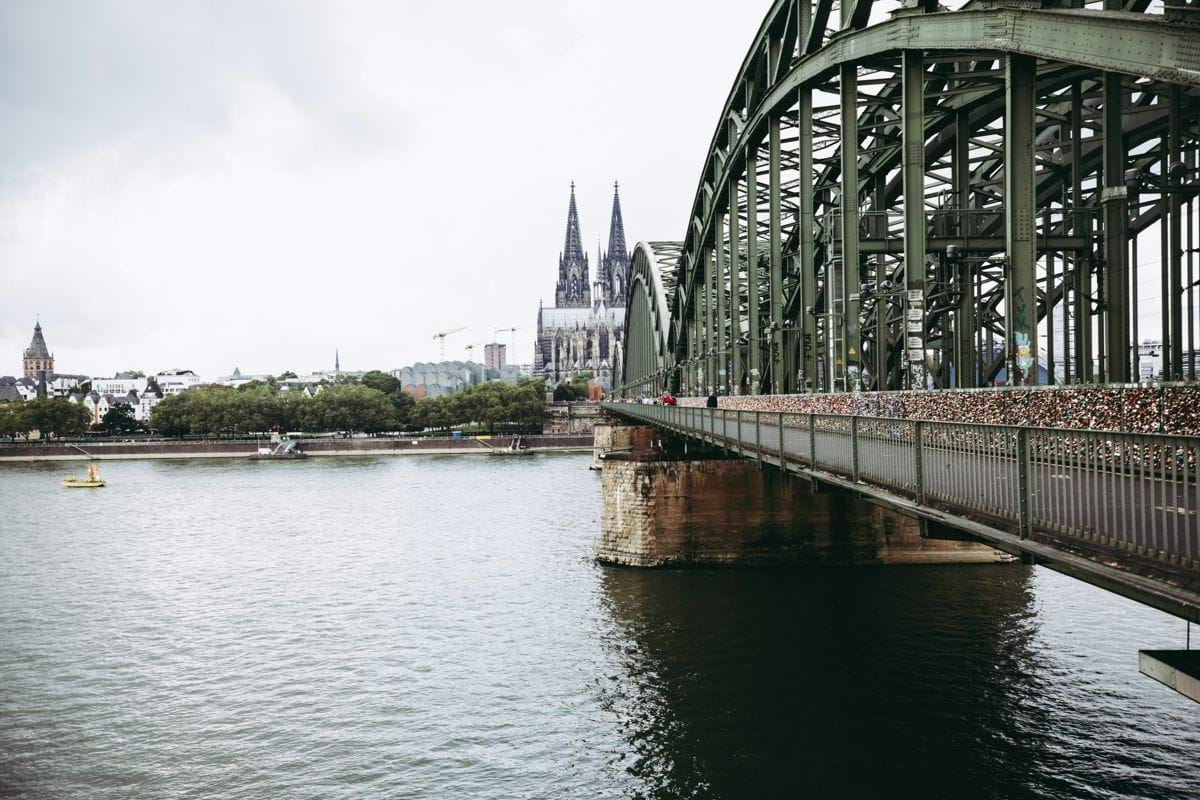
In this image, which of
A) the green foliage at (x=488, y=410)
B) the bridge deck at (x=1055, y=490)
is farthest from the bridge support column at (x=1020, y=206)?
the green foliage at (x=488, y=410)

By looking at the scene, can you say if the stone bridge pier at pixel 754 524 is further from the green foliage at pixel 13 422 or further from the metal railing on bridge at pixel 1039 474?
the green foliage at pixel 13 422

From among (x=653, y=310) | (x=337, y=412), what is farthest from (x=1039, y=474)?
(x=337, y=412)

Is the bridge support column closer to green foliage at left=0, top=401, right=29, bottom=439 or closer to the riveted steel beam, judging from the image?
the riveted steel beam

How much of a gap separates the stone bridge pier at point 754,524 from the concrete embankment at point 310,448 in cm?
8655

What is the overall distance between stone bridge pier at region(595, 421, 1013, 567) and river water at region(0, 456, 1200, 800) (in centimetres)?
75

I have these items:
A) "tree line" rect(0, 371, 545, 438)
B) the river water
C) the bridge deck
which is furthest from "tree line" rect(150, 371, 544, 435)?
the bridge deck

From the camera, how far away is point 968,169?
32.8 metres

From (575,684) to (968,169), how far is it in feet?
71.2

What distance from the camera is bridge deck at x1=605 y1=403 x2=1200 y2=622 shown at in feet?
24.7

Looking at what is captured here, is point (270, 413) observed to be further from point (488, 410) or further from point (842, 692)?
point (842, 692)

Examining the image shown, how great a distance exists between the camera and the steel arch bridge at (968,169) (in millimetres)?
18891

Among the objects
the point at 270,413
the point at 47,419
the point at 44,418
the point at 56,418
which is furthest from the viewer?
the point at 56,418

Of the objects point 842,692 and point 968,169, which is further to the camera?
point 968,169

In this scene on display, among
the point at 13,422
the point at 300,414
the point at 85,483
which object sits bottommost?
the point at 85,483
